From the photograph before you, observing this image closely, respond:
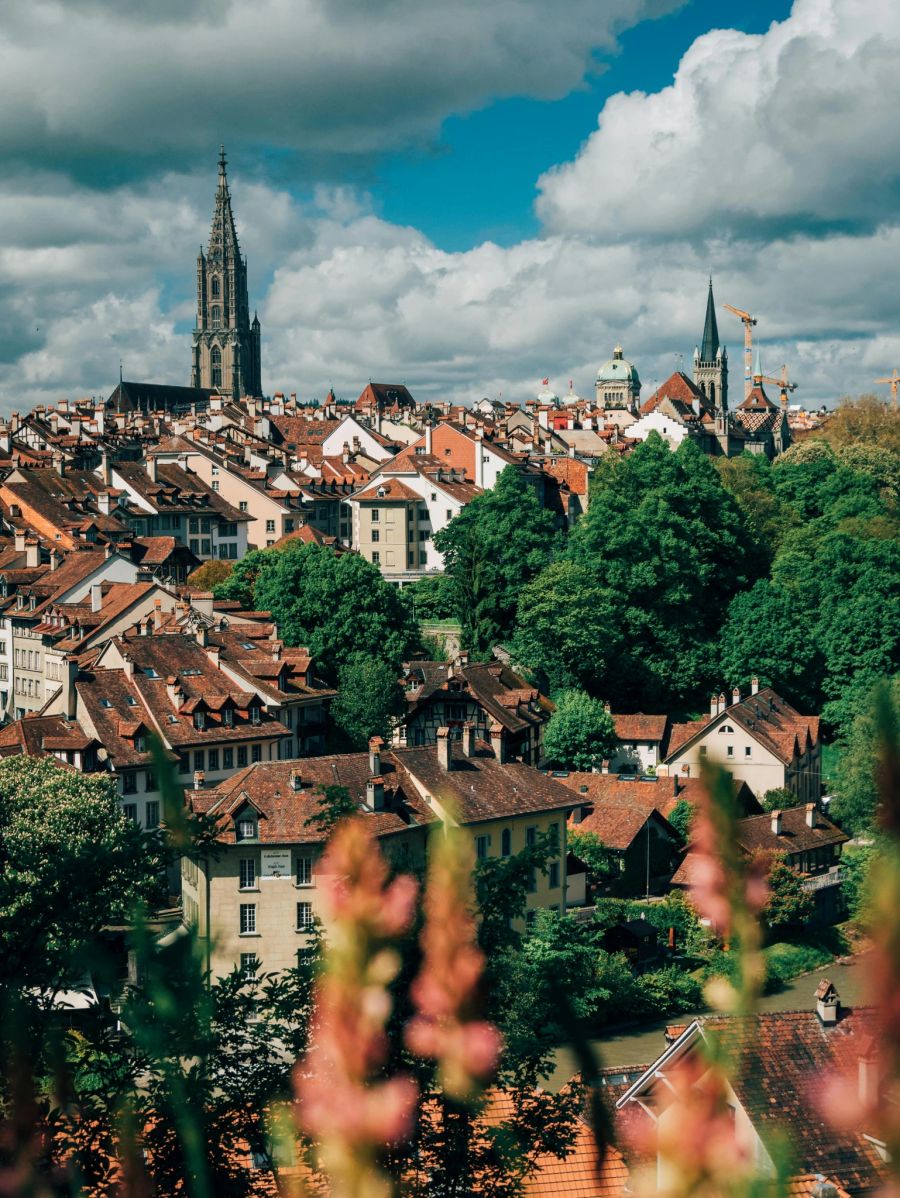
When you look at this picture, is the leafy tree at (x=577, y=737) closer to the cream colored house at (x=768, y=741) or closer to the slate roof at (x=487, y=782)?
the cream colored house at (x=768, y=741)

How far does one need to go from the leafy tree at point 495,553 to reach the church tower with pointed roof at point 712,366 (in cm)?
9552

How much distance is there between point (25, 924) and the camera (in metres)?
22.5

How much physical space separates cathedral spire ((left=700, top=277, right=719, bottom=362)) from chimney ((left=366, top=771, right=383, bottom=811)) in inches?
4930

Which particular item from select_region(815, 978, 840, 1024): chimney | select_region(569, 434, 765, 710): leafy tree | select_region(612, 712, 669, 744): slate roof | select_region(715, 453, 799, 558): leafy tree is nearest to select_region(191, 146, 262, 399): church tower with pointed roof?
select_region(715, 453, 799, 558): leafy tree

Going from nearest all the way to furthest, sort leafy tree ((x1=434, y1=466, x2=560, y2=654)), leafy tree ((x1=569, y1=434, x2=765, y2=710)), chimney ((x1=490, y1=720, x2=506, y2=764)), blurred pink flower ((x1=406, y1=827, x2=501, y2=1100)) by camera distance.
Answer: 1. blurred pink flower ((x1=406, y1=827, x2=501, y2=1100))
2. chimney ((x1=490, y1=720, x2=506, y2=764))
3. leafy tree ((x1=569, y1=434, x2=765, y2=710))
4. leafy tree ((x1=434, y1=466, x2=560, y2=654))

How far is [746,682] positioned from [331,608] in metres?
15.4

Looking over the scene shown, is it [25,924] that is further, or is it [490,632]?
[490,632]

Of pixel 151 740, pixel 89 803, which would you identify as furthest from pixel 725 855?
pixel 89 803

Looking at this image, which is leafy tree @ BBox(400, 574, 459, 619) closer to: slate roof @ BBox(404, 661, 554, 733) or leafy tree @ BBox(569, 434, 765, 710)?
leafy tree @ BBox(569, 434, 765, 710)

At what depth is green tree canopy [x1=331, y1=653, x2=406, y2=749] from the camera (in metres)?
42.9

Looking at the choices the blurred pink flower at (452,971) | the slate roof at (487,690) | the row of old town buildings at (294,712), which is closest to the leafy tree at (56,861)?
the row of old town buildings at (294,712)

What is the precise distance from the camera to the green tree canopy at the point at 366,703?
4294 cm

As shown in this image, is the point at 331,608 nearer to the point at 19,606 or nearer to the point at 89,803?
the point at 19,606

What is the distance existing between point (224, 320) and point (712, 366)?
51338 mm
